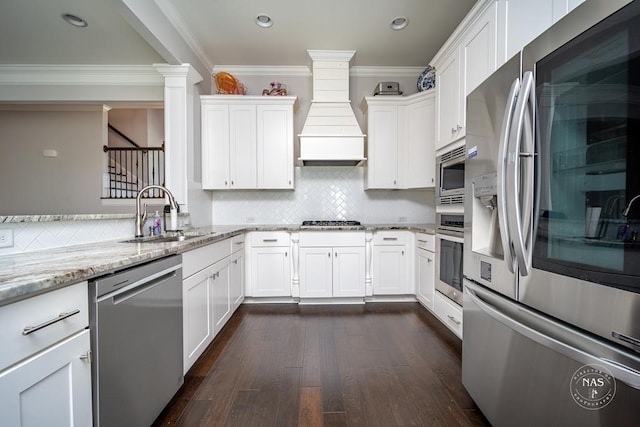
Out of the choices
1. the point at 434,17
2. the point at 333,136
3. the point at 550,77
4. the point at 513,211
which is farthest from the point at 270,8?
the point at 513,211

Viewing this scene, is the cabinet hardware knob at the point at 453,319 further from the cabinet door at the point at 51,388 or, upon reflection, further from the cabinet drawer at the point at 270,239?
the cabinet door at the point at 51,388

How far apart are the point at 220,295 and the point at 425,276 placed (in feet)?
6.66

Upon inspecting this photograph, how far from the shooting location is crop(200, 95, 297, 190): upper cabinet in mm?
3279

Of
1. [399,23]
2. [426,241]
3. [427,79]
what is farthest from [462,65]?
[426,241]

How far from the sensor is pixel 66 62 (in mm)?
3326

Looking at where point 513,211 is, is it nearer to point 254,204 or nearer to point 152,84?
point 254,204

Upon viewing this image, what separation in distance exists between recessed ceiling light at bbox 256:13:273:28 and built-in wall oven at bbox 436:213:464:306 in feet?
8.16

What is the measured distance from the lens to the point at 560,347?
33.6 inches

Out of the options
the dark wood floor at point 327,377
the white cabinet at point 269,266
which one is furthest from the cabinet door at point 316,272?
the dark wood floor at point 327,377

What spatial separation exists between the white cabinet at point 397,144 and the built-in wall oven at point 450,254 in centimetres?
92

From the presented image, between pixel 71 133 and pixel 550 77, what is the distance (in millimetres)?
6334

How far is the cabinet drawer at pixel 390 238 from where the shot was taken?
Result: 10.3 feet

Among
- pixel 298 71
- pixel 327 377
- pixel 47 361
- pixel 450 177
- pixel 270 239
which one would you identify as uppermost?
pixel 298 71

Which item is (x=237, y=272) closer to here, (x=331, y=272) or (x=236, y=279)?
(x=236, y=279)
